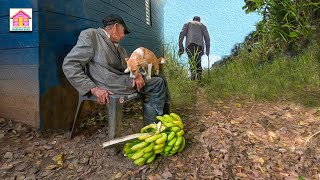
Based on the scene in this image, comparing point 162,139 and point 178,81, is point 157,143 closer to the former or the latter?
point 162,139

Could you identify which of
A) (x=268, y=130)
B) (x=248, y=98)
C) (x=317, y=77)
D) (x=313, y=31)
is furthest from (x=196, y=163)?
(x=313, y=31)

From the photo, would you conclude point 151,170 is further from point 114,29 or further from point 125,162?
point 114,29

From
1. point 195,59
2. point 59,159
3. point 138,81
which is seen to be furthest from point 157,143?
point 195,59

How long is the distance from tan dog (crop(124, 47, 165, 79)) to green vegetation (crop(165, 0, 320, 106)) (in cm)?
145

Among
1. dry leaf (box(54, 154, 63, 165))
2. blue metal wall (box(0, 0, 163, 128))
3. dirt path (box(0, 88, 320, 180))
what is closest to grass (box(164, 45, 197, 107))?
dirt path (box(0, 88, 320, 180))

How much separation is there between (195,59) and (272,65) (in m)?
1.30

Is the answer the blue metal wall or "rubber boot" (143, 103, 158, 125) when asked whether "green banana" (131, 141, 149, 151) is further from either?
the blue metal wall

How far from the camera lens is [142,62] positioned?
2.63 metres

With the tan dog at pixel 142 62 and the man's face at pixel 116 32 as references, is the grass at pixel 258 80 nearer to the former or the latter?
the tan dog at pixel 142 62

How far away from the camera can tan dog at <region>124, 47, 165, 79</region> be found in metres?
2.60

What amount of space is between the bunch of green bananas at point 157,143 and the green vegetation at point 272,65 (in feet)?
5.13

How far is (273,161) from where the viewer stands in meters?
2.53

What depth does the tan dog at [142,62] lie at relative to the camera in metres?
2.60

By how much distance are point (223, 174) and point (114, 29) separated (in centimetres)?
153
